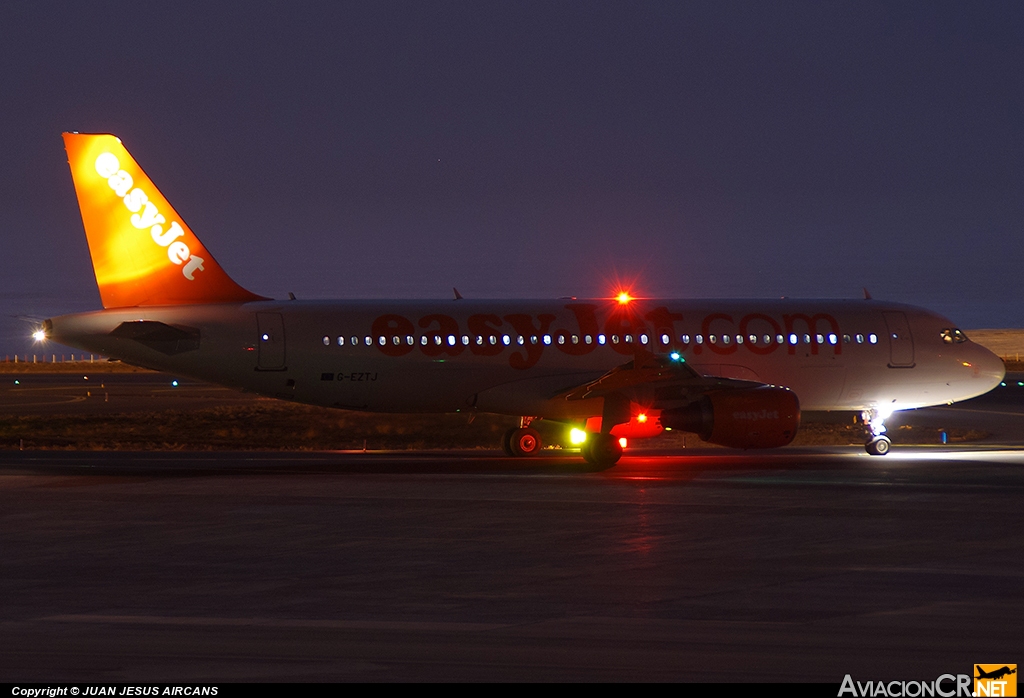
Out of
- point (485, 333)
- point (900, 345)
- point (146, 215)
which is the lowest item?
point (900, 345)

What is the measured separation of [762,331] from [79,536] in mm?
19296

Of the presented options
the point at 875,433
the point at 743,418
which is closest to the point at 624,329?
the point at 743,418

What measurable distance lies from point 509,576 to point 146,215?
60.5 feet

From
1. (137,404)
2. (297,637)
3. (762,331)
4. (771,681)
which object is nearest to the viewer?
(771,681)

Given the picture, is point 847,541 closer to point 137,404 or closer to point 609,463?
point 609,463

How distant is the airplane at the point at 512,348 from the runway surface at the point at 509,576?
3.50 m

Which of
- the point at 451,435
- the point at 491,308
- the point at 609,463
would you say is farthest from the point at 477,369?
the point at 451,435

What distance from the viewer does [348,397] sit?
2938 cm

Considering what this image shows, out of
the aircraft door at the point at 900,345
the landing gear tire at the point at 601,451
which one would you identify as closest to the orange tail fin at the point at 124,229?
the landing gear tire at the point at 601,451

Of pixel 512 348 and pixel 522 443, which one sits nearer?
pixel 512 348

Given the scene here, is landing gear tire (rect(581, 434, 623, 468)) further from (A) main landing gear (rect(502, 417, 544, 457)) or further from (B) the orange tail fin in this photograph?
(B) the orange tail fin

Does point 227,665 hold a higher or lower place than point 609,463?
lower

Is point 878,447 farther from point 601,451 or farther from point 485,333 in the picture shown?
point 485,333

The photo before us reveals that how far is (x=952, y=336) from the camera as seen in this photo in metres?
32.8
